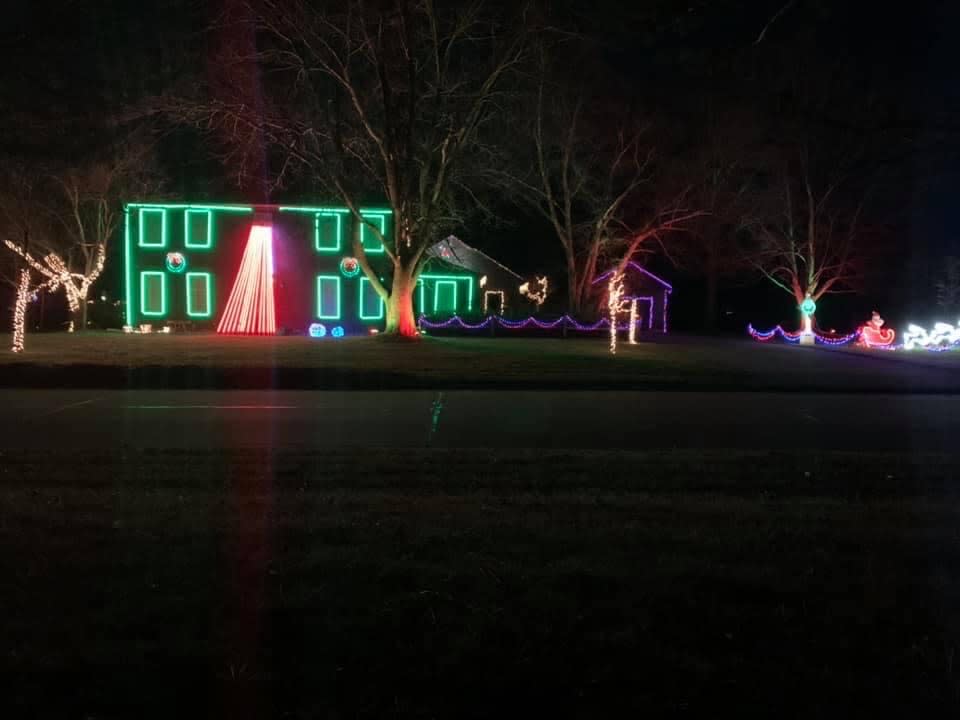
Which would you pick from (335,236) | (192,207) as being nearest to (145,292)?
(192,207)

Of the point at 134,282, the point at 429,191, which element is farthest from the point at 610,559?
the point at 134,282

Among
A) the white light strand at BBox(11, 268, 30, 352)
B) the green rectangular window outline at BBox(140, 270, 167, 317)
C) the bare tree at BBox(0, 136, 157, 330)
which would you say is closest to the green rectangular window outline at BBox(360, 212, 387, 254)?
the green rectangular window outline at BBox(140, 270, 167, 317)

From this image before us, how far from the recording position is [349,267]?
37.2 m

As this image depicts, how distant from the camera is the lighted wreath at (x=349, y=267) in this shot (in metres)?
37.0

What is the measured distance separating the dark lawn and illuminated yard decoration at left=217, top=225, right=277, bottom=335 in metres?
29.8

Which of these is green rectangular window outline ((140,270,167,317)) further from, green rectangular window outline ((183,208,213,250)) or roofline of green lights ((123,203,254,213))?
roofline of green lights ((123,203,254,213))

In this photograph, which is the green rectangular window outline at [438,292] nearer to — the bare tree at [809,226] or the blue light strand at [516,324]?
the blue light strand at [516,324]

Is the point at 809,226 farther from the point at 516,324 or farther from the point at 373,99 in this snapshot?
the point at 373,99

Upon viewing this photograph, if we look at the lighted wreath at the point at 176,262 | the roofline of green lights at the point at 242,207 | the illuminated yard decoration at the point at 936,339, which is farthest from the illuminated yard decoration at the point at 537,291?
the illuminated yard decoration at the point at 936,339

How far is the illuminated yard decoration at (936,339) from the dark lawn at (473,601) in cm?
2967

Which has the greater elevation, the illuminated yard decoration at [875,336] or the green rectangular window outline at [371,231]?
the green rectangular window outline at [371,231]

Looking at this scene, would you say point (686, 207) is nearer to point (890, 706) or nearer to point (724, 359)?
point (724, 359)

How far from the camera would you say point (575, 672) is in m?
3.83

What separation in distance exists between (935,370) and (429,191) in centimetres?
1634
